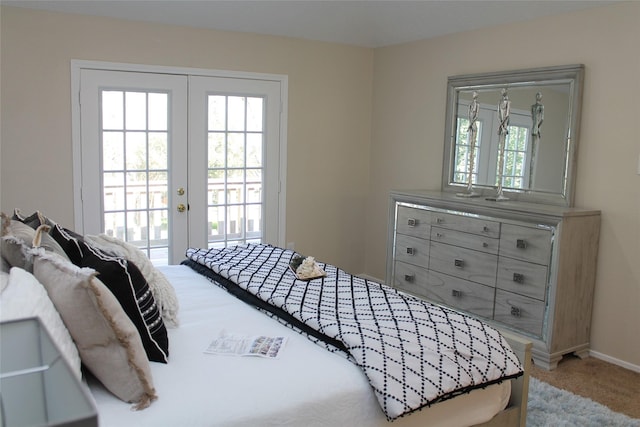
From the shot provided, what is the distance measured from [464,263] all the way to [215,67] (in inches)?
97.3

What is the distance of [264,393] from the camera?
1.80 meters

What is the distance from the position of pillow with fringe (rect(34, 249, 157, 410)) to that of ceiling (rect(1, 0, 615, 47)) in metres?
2.94

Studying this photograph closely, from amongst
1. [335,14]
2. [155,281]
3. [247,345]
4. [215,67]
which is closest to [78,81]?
[215,67]

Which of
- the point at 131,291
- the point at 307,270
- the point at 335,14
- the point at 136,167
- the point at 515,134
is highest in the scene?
the point at 335,14

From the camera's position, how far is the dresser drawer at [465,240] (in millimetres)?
3834

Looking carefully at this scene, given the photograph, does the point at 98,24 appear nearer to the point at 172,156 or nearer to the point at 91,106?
the point at 91,106

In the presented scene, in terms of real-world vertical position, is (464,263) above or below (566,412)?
above

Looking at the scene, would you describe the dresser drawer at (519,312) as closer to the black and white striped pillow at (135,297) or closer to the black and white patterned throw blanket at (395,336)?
the black and white patterned throw blanket at (395,336)

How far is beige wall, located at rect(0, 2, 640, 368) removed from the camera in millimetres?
3580

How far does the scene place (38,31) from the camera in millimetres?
3928

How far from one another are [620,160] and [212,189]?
3002mm

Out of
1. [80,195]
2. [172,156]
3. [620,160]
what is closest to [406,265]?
[620,160]

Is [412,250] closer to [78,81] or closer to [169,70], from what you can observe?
[169,70]

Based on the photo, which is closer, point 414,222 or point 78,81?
point 78,81
